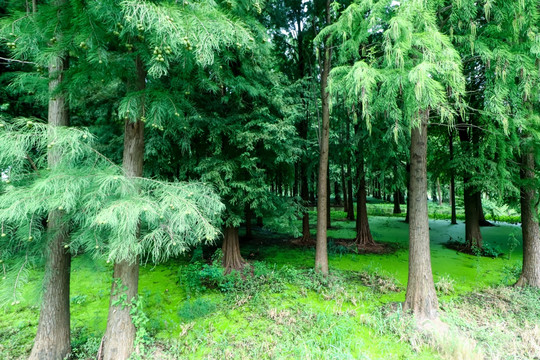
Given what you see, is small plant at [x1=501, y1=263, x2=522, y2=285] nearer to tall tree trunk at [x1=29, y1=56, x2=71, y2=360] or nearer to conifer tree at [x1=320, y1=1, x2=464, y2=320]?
conifer tree at [x1=320, y1=1, x2=464, y2=320]

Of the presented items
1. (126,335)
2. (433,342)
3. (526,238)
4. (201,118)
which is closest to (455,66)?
(433,342)

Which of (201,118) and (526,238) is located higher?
(201,118)

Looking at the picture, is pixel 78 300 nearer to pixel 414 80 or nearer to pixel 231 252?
pixel 231 252

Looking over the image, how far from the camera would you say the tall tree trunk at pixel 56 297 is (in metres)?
3.52

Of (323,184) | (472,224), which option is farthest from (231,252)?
(472,224)

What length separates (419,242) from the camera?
464 cm

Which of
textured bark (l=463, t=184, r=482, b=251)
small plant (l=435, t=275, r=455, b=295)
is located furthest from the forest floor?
textured bark (l=463, t=184, r=482, b=251)

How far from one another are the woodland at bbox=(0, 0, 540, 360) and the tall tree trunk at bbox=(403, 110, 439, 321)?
0.11 feet

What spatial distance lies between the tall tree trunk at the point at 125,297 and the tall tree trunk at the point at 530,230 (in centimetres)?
806

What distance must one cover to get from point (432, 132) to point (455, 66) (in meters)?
8.37

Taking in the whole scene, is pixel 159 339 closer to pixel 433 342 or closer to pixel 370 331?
pixel 370 331

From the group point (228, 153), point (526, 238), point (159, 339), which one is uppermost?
point (228, 153)

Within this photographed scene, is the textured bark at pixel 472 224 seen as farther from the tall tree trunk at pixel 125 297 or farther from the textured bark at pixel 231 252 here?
the tall tree trunk at pixel 125 297

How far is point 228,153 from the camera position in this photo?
6297mm
